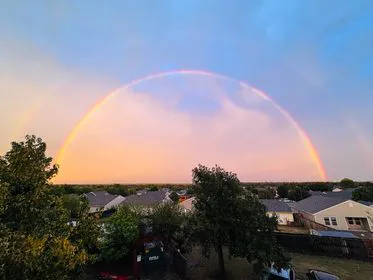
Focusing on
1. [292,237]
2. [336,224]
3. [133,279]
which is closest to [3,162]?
[133,279]

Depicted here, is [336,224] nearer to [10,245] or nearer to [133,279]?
[133,279]

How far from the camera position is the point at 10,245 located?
20.7 ft

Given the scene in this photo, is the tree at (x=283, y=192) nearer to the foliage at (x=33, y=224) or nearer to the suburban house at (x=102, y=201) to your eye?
the suburban house at (x=102, y=201)

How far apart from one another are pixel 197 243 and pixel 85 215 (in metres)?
12.8

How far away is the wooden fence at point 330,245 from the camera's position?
2753cm

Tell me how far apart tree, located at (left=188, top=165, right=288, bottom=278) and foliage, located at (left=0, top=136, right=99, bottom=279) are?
38.8ft

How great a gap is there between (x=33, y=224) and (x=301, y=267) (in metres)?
24.9

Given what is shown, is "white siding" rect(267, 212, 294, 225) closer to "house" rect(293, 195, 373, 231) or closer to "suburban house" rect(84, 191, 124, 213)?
"house" rect(293, 195, 373, 231)

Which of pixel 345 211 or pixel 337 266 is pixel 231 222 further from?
pixel 345 211

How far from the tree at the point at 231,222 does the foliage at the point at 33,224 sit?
1181 centimetres

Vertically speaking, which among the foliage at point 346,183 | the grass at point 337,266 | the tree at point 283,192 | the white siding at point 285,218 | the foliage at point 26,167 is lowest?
the grass at point 337,266

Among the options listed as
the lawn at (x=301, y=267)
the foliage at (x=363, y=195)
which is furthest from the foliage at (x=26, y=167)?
the foliage at (x=363, y=195)

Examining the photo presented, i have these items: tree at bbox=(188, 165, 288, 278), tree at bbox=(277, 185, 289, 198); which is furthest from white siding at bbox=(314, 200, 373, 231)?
tree at bbox=(277, 185, 289, 198)

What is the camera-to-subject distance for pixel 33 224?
8242 millimetres
